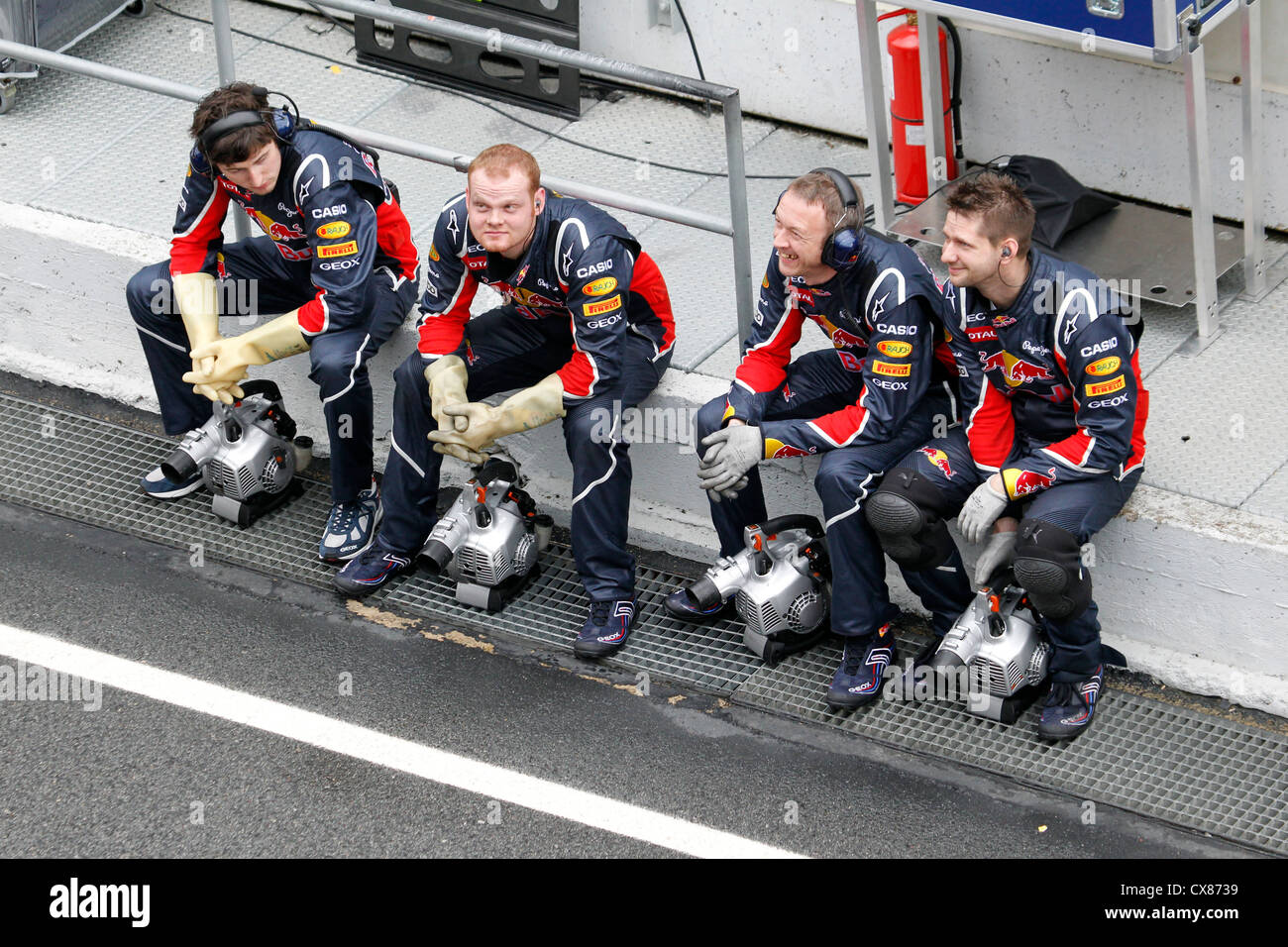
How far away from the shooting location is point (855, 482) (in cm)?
532

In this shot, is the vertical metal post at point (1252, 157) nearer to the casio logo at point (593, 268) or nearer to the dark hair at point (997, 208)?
the dark hair at point (997, 208)

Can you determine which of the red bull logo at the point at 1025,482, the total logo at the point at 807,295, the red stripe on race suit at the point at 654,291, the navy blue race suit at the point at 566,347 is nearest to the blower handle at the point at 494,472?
the navy blue race suit at the point at 566,347

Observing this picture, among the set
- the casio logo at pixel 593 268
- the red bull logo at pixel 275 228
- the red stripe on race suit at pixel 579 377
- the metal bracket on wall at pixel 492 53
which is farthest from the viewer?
the metal bracket on wall at pixel 492 53

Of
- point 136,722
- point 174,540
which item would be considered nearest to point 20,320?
point 174,540

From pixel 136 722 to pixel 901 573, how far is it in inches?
95.0

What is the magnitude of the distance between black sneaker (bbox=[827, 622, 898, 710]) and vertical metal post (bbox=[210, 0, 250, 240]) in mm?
2801

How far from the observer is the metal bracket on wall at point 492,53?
776 cm

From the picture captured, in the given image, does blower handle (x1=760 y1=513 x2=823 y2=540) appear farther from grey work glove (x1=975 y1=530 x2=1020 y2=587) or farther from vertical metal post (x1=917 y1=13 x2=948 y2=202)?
vertical metal post (x1=917 y1=13 x2=948 y2=202)

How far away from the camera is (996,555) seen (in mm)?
5258

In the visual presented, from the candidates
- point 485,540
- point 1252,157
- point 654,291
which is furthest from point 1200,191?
point 485,540

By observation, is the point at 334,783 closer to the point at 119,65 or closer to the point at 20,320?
the point at 20,320

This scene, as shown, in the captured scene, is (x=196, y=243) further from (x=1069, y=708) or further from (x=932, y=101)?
(x=1069, y=708)

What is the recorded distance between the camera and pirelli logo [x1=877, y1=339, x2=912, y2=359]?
17.4 feet

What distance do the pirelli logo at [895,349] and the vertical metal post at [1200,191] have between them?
134 centimetres
